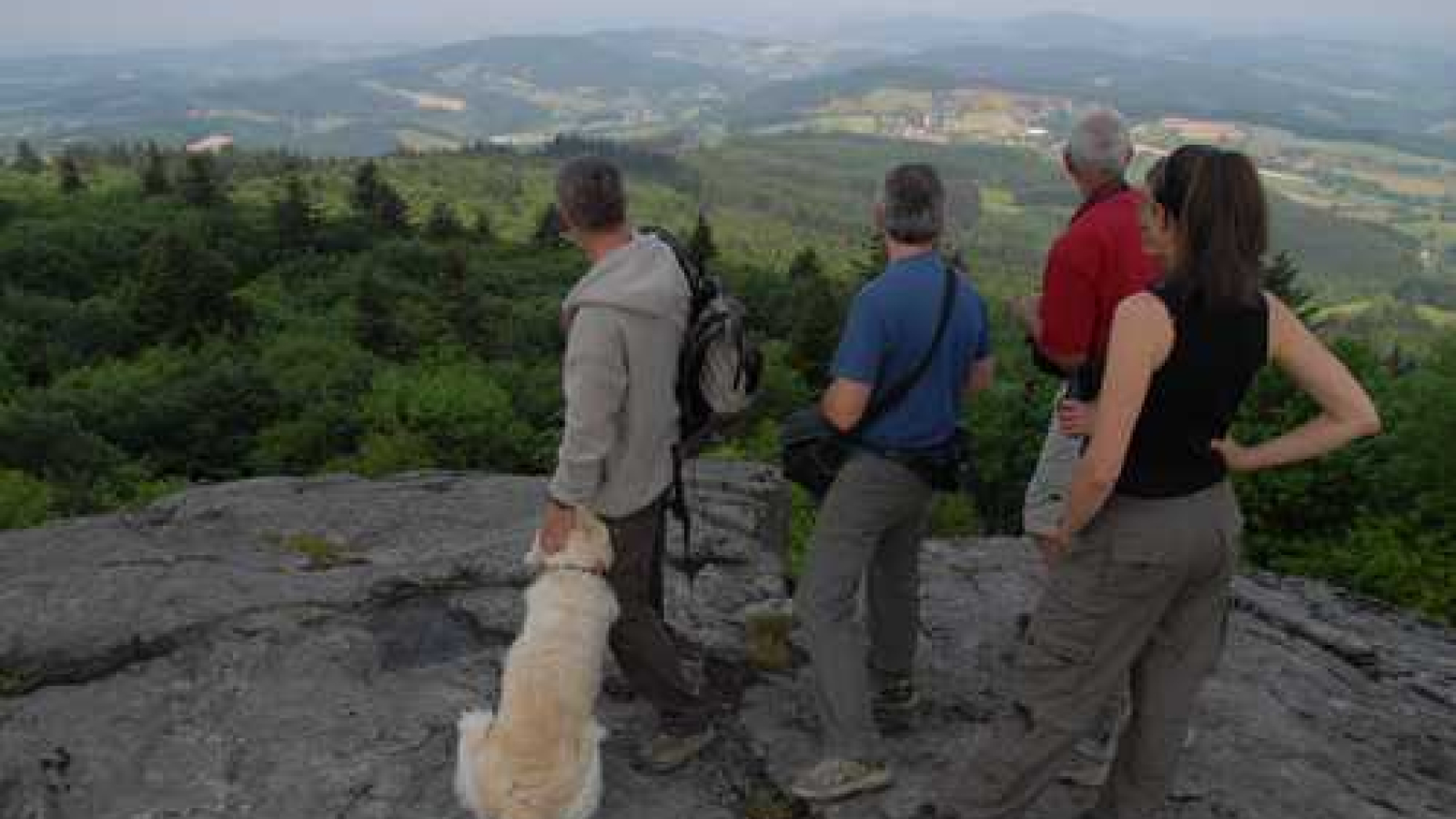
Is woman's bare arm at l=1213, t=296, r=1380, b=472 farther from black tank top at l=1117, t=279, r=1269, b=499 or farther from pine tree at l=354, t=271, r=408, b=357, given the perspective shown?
pine tree at l=354, t=271, r=408, b=357

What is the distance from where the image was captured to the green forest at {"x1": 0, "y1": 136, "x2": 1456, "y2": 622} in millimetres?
13242

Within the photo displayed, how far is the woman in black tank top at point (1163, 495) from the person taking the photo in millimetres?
3350

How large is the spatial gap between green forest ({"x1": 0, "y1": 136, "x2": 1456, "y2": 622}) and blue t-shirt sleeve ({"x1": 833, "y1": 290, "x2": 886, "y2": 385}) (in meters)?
0.42

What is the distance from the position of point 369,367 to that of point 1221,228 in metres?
34.6

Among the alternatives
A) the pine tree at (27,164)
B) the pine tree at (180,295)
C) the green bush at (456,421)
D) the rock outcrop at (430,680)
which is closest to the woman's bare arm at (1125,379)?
the rock outcrop at (430,680)

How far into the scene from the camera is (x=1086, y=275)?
4.42 metres

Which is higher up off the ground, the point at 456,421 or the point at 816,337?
the point at 456,421

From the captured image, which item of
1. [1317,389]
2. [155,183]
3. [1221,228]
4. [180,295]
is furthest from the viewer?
[155,183]

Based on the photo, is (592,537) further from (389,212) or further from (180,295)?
(389,212)

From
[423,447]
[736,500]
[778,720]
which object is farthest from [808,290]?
[778,720]

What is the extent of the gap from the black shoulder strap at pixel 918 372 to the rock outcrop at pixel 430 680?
1667mm

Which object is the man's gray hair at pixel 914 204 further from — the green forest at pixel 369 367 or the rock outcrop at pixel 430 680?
the rock outcrop at pixel 430 680

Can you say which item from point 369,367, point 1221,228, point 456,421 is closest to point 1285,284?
point 456,421

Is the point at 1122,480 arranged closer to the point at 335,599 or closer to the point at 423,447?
the point at 335,599
